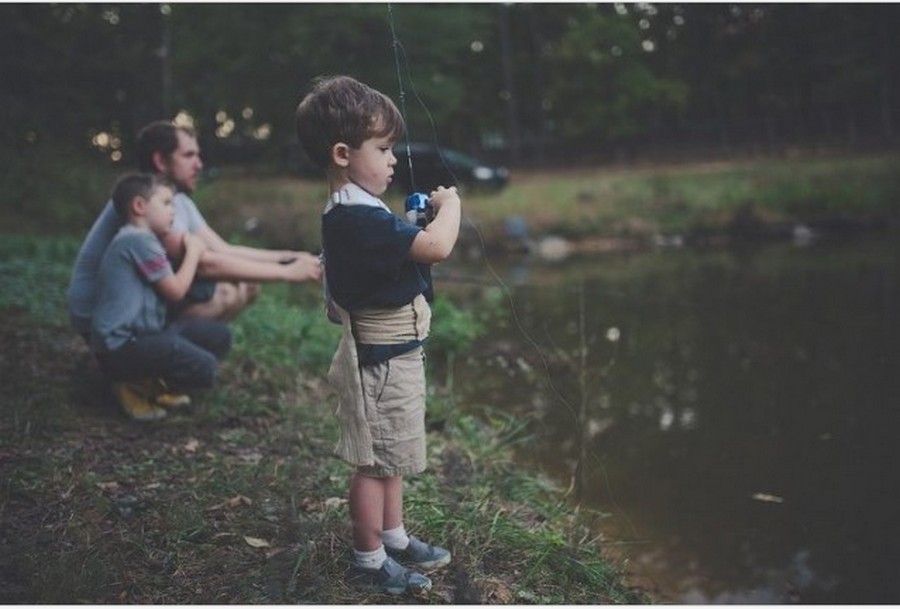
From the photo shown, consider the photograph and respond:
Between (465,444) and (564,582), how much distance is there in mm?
1250

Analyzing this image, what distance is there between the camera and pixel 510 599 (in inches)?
92.6

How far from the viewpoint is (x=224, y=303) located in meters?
4.12

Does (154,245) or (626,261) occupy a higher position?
(154,245)

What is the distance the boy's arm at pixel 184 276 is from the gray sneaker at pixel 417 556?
5.33 feet

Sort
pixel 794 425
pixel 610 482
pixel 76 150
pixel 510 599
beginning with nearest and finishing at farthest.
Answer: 1. pixel 510 599
2. pixel 610 482
3. pixel 794 425
4. pixel 76 150

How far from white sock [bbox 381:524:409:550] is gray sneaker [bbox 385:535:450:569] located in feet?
0.04

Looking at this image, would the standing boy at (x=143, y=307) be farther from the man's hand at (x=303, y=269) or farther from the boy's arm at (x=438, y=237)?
the boy's arm at (x=438, y=237)

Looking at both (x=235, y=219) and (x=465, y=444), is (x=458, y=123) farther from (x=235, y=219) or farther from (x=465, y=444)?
(x=465, y=444)

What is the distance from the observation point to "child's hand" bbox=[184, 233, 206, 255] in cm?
362

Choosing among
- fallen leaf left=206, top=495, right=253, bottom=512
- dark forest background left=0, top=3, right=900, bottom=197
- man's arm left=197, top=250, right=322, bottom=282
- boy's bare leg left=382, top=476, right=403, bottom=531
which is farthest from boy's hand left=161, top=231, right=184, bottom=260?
dark forest background left=0, top=3, right=900, bottom=197

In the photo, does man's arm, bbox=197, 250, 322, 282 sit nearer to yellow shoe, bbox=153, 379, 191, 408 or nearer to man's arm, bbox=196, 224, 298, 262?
man's arm, bbox=196, 224, 298, 262

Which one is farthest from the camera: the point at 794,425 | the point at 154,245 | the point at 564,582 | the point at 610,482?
the point at 794,425

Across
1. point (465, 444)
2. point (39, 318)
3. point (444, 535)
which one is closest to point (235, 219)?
point (39, 318)

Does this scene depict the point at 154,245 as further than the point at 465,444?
No
